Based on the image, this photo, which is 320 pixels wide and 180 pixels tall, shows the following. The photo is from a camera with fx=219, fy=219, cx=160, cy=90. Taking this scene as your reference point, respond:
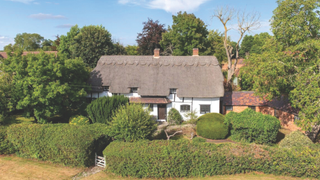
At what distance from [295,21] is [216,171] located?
1195 cm

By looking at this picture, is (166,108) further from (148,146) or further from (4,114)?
(4,114)

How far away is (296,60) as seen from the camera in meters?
15.8

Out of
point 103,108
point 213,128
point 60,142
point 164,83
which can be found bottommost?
point 60,142

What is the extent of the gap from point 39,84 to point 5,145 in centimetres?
519

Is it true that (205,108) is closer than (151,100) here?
No

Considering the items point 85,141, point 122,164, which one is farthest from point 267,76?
point 85,141

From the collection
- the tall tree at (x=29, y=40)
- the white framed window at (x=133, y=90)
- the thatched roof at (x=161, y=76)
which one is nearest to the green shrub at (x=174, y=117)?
the thatched roof at (x=161, y=76)

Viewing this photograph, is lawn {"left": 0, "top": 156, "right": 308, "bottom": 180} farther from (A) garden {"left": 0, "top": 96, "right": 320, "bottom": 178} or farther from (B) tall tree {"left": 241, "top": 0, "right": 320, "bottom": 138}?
(B) tall tree {"left": 241, "top": 0, "right": 320, "bottom": 138}

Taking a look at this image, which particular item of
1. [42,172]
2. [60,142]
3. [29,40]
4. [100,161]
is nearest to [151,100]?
[100,161]

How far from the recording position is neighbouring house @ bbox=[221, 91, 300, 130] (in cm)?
2066

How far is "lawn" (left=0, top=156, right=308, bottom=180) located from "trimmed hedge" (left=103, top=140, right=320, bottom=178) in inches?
16.6

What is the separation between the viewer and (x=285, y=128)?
20.8 meters

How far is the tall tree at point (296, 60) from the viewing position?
14164mm

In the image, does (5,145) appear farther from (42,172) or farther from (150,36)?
(150,36)
